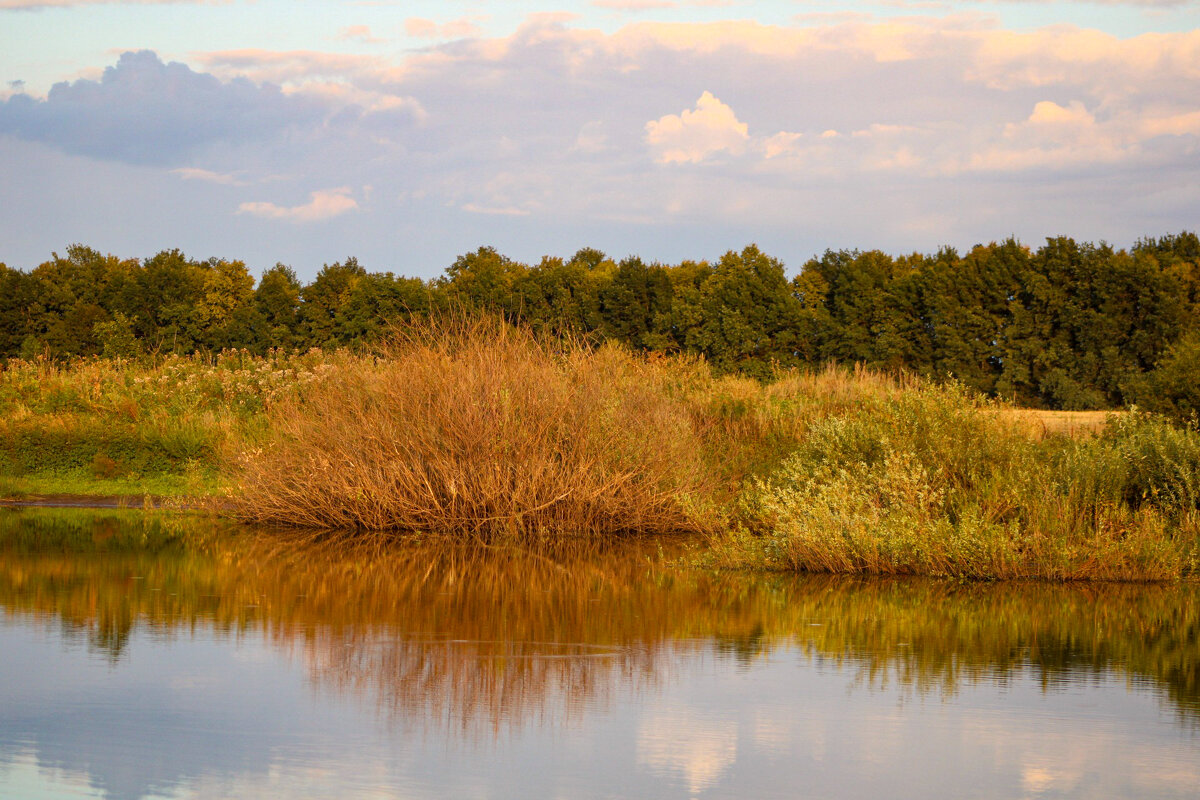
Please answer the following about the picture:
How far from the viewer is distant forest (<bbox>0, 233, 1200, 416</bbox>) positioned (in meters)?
41.2

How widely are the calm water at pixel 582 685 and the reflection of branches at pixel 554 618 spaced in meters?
0.04

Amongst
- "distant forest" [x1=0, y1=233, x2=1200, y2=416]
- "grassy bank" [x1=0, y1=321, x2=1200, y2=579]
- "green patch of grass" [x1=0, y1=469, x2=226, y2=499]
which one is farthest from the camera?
"distant forest" [x1=0, y1=233, x2=1200, y2=416]

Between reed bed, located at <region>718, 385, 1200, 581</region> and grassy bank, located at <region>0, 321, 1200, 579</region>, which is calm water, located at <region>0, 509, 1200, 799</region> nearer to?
reed bed, located at <region>718, 385, 1200, 581</region>

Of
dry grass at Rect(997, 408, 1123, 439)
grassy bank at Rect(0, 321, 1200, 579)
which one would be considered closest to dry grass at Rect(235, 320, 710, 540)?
Result: grassy bank at Rect(0, 321, 1200, 579)

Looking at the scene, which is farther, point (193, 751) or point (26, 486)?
point (26, 486)

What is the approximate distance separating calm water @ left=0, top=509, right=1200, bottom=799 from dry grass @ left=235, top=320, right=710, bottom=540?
276 cm

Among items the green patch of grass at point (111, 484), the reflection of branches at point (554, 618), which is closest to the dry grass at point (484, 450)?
the reflection of branches at point (554, 618)

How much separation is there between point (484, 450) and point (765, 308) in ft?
97.0

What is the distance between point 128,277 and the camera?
5141 centimetres

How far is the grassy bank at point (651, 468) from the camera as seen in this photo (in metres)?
13.3

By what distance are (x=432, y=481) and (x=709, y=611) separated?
6.10 metres

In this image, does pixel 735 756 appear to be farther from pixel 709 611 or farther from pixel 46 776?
pixel 709 611

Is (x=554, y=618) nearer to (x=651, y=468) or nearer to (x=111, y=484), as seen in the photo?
(x=651, y=468)

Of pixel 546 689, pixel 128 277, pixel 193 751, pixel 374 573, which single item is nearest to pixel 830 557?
pixel 374 573
